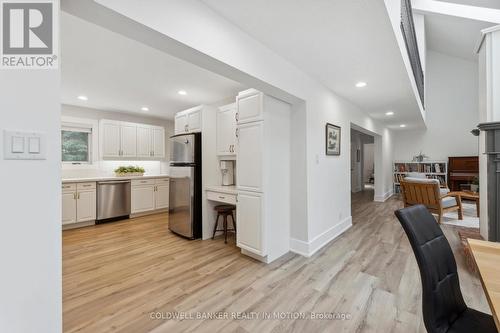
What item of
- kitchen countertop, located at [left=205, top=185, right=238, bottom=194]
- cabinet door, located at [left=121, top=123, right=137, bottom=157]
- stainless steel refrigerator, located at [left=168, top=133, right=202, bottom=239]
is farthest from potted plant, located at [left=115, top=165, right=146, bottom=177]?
kitchen countertop, located at [left=205, top=185, right=238, bottom=194]

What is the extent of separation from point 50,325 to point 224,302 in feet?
4.13

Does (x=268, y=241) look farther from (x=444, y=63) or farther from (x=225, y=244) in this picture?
(x=444, y=63)

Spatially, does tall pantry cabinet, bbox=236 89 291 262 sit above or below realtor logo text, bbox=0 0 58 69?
below

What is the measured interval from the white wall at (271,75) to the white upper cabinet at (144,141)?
156 inches

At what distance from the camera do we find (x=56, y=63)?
39.9 inches

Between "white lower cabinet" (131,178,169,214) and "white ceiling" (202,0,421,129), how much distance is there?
4.18 metres

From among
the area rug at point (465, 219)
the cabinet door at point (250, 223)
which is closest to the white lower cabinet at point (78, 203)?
the cabinet door at point (250, 223)

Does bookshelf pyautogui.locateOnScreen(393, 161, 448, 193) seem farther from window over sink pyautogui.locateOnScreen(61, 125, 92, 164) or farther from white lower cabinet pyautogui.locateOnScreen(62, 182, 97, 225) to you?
window over sink pyautogui.locateOnScreen(61, 125, 92, 164)

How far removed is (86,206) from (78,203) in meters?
0.14

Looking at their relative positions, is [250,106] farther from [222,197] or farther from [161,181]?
[161,181]

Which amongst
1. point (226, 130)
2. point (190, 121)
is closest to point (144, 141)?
point (190, 121)

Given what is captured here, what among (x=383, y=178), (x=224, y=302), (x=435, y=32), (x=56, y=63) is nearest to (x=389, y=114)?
(x=383, y=178)

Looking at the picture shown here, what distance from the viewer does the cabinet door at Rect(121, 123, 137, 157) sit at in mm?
5051

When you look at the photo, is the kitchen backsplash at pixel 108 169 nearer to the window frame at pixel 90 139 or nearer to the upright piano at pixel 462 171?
the window frame at pixel 90 139
